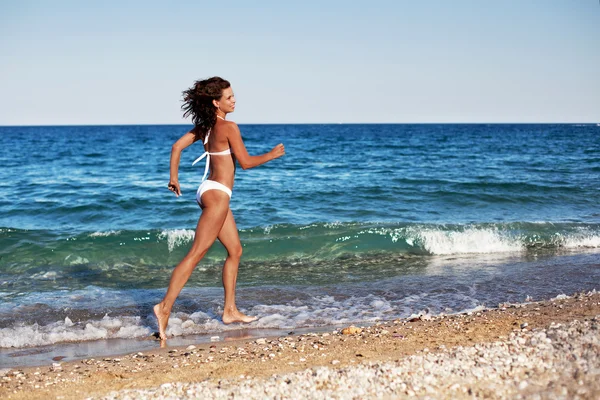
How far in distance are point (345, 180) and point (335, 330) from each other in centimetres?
1354

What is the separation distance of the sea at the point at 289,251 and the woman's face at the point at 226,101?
2155mm

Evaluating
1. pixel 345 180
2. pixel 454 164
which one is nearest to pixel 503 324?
pixel 345 180

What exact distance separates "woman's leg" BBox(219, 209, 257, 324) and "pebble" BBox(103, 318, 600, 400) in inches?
72.7

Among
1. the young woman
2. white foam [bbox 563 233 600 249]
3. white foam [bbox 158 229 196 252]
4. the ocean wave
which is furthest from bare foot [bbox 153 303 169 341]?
white foam [bbox 563 233 600 249]

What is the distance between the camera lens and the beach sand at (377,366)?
3.68 meters

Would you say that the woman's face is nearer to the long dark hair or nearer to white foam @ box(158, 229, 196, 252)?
the long dark hair

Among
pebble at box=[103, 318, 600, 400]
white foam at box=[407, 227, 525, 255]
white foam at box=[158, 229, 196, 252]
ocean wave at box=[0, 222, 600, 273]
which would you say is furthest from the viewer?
white foam at box=[158, 229, 196, 252]

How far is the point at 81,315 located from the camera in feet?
21.5

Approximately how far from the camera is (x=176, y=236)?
36.2ft

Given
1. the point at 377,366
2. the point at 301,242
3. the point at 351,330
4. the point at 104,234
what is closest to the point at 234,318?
the point at 351,330

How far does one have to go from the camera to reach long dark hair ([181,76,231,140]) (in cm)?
527

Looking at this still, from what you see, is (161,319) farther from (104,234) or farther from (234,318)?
(104,234)

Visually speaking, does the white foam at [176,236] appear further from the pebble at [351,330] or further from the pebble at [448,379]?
the pebble at [448,379]

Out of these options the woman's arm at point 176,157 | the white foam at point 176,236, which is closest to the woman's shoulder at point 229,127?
the woman's arm at point 176,157
